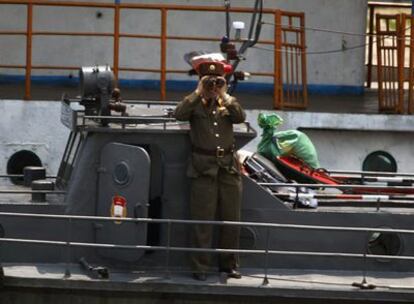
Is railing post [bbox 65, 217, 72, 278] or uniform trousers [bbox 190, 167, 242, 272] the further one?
uniform trousers [bbox 190, 167, 242, 272]

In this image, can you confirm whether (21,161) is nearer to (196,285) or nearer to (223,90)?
(223,90)

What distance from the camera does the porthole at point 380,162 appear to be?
1562 centimetres

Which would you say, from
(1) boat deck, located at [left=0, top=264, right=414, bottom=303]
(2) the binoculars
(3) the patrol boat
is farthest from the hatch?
(2) the binoculars

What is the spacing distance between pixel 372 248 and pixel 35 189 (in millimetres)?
3054

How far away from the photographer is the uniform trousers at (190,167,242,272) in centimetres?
1099

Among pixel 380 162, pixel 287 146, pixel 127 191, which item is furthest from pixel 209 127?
pixel 380 162

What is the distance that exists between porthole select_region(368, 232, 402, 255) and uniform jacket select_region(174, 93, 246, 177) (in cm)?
154

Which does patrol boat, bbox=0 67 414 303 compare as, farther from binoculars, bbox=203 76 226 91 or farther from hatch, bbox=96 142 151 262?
binoculars, bbox=203 76 226 91

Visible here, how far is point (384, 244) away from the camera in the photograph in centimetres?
1171

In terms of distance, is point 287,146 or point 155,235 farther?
point 287,146

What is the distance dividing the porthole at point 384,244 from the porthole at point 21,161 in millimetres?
5056

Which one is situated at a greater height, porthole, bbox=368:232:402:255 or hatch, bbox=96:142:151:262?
hatch, bbox=96:142:151:262

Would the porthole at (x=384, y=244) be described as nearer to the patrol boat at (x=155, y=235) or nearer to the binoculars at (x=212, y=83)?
the patrol boat at (x=155, y=235)

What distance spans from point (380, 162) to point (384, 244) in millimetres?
4076
